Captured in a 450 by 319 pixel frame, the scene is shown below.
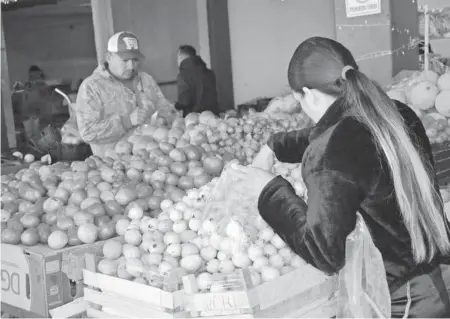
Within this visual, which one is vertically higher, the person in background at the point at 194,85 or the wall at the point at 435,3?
the wall at the point at 435,3

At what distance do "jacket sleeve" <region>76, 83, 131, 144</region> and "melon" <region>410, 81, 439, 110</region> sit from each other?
2199mm

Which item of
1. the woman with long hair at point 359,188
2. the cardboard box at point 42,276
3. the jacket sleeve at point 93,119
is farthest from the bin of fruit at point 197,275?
the jacket sleeve at point 93,119

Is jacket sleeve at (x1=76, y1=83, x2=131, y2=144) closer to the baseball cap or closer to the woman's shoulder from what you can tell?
the baseball cap

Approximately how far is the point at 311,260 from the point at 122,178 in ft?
6.56

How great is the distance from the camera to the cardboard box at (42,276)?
2.89 m

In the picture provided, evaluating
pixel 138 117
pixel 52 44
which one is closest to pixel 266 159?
pixel 138 117

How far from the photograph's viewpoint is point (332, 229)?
1.86 m

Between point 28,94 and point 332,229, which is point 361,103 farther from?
point 28,94

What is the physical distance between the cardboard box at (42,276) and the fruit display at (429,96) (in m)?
2.64

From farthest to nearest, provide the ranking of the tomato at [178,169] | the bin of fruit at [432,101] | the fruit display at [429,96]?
the fruit display at [429,96], the bin of fruit at [432,101], the tomato at [178,169]

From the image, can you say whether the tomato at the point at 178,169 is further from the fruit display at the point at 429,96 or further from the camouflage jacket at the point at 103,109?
the fruit display at the point at 429,96

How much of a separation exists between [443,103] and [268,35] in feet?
16.3

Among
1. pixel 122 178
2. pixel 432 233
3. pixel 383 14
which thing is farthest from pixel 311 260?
pixel 383 14

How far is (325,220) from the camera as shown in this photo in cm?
186
